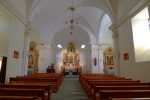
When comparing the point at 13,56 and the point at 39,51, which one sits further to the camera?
the point at 39,51

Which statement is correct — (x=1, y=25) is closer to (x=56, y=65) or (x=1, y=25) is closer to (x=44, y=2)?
(x=44, y=2)

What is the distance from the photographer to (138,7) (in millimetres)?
6133

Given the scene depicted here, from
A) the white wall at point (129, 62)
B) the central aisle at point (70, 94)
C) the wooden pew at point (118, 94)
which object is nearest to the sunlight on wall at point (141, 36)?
the white wall at point (129, 62)

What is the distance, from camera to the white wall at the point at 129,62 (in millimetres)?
5847

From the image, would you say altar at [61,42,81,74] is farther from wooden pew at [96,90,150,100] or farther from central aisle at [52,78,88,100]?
wooden pew at [96,90,150,100]

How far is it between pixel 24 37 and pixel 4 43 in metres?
1.89

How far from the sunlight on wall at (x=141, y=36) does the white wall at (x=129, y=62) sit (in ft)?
0.77

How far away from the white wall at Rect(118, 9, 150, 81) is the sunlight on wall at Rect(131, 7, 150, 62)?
23 cm

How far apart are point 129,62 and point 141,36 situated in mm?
1390

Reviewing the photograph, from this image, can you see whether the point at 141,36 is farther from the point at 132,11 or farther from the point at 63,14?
the point at 63,14

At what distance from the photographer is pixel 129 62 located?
7.28 metres

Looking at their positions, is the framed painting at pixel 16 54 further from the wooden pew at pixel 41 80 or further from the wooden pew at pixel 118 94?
the wooden pew at pixel 118 94

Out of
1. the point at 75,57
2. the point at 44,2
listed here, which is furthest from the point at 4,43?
the point at 75,57

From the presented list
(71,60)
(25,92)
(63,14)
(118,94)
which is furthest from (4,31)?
(71,60)
